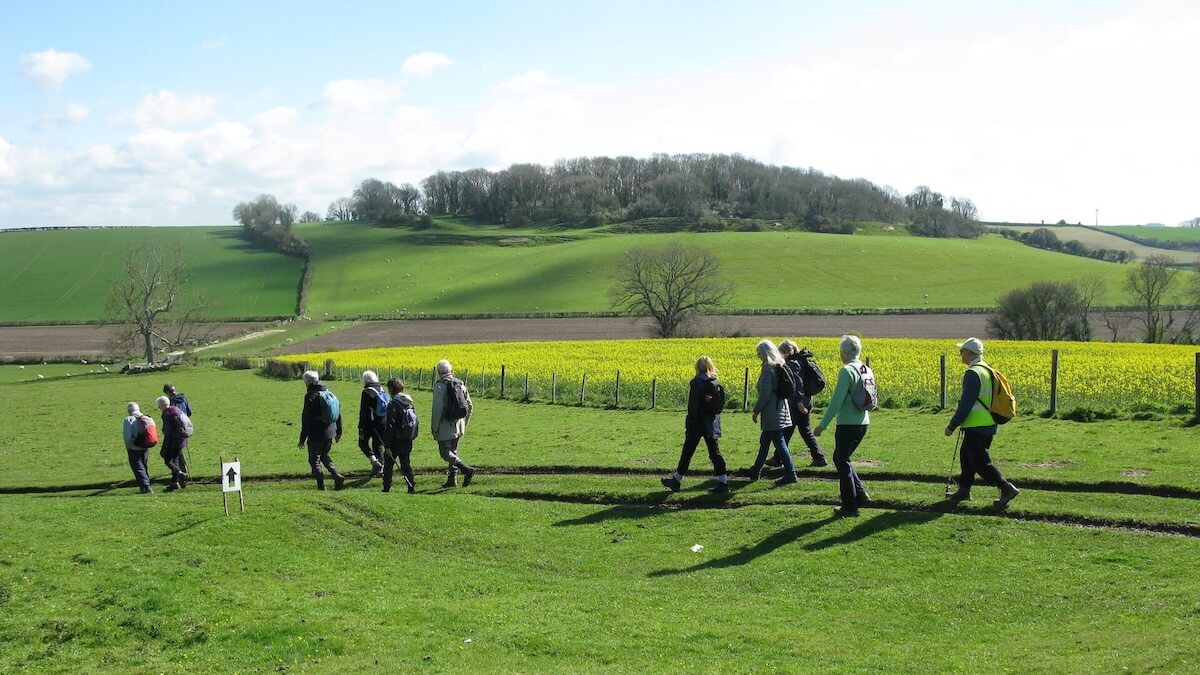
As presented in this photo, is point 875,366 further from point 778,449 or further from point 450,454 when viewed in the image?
point 450,454

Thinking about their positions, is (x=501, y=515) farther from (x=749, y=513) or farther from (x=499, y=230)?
(x=499, y=230)

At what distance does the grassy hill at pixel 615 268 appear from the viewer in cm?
10644

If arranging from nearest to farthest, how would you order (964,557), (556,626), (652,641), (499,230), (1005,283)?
(652,641) → (556,626) → (964,557) → (1005,283) → (499,230)

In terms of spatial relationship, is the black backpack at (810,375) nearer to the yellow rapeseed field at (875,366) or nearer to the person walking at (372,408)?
the person walking at (372,408)

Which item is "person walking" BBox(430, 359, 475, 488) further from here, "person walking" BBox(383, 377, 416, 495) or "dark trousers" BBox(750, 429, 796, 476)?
"dark trousers" BBox(750, 429, 796, 476)

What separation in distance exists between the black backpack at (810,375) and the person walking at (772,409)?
57 centimetres

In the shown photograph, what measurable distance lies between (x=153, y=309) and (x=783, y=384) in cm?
6859

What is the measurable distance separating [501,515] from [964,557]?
753 centimetres

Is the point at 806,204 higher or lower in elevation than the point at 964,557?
higher

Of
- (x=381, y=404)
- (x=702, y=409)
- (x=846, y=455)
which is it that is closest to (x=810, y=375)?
(x=702, y=409)

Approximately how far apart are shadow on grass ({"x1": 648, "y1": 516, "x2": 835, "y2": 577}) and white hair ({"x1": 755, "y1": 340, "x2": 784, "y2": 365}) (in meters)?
3.02

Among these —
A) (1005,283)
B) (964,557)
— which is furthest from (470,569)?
(1005,283)

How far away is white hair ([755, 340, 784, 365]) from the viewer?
51.5ft

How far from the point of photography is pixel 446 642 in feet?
34.0
